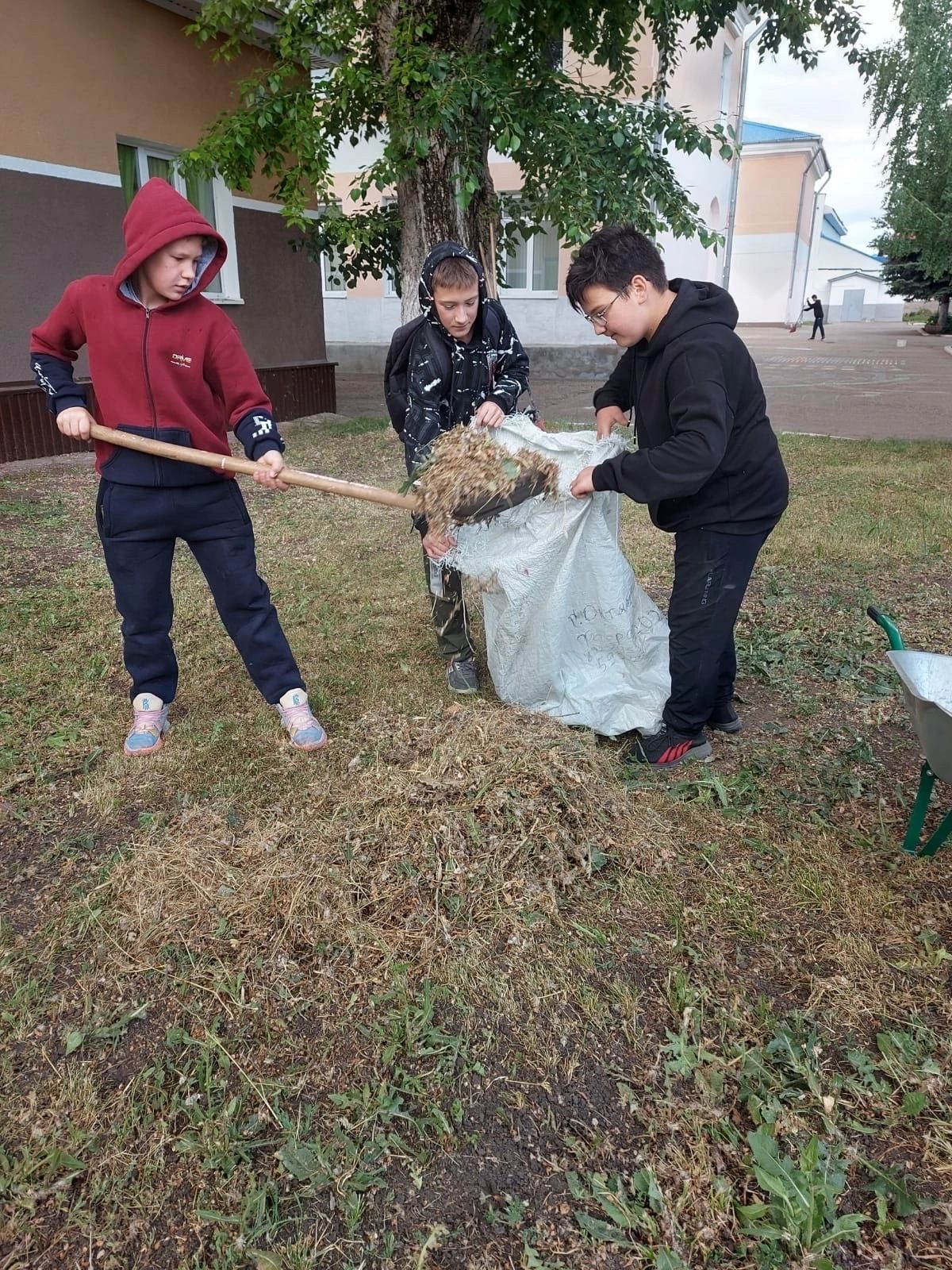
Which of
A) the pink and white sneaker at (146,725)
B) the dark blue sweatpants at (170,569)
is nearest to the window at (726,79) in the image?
the dark blue sweatpants at (170,569)

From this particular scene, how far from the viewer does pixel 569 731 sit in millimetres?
2627

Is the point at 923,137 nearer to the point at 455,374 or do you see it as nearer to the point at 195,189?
the point at 195,189

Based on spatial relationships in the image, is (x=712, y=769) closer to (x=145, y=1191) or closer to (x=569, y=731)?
(x=569, y=731)

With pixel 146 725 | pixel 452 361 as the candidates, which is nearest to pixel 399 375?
pixel 452 361

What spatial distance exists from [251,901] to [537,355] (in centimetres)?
1393

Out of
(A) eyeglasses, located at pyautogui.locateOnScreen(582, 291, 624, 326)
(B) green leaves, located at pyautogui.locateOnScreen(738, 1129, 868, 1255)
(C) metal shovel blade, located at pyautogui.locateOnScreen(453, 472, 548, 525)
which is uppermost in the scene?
(A) eyeglasses, located at pyautogui.locateOnScreen(582, 291, 624, 326)

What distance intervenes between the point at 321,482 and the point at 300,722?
816mm

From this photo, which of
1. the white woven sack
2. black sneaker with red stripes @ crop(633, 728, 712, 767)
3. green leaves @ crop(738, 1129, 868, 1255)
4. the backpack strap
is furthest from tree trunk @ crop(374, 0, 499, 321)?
green leaves @ crop(738, 1129, 868, 1255)

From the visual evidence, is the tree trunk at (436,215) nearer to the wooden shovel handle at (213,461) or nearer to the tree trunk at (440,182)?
the tree trunk at (440,182)

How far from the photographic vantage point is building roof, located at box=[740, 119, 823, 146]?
34.8 metres

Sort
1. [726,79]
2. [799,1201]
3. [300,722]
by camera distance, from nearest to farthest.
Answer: [799,1201] → [300,722] → [726,79]

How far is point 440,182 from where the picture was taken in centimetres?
644

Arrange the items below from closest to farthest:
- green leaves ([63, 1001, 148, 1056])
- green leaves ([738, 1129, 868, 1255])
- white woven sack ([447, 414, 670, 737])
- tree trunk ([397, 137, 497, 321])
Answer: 1. green leaves ([738, 1129, 868, 1255])
2. green leaves ([63, 1001, 148, 1056])
3. white woven sack ([447, 414, 670, 737])
4. tree trunk ([397, 137, 497, 321])

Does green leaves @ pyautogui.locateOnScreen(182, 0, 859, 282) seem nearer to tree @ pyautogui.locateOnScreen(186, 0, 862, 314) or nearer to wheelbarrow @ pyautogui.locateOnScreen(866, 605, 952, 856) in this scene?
tree @ pyautogui.locateOnScreen(186, 0, 862, 314)
